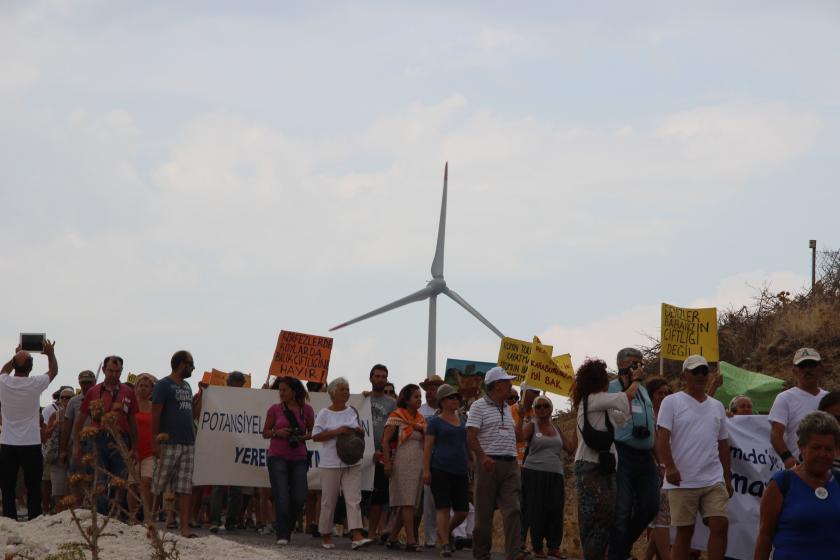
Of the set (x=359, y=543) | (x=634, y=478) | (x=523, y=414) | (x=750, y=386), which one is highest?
(x=750, y=386)

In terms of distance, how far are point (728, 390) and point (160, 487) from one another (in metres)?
7.53

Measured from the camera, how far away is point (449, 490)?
47.4ft

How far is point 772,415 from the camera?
1066 centimetres

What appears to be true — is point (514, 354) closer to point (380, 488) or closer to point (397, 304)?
point (380, 488)

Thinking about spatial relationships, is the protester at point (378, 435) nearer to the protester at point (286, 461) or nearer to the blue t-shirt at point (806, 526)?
the protester at point (286, 461)

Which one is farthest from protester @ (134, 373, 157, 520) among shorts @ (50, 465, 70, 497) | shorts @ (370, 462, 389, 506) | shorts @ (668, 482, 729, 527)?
shorts @ (668, 482, 729, 527)

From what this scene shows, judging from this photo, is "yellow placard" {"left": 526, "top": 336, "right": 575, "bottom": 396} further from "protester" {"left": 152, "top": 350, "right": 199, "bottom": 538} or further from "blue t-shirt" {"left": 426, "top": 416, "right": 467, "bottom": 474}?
"protester" {"left": 152, "top": 350, "right": 199, "bottom": 538}

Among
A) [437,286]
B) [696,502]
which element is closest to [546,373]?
[696,502]

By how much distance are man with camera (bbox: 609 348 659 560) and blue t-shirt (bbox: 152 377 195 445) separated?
493 centimetres

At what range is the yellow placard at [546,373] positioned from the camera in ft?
59.0

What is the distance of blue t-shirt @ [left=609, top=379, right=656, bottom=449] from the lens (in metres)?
11.3

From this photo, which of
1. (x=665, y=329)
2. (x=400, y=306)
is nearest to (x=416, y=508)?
(x=665, y=329)

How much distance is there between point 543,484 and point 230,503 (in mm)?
4276

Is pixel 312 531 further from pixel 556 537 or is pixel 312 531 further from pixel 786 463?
pixel 786 463
